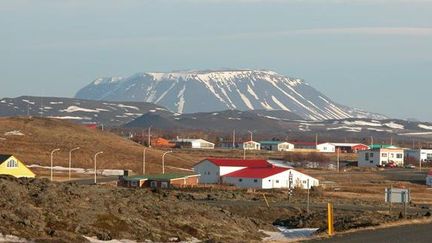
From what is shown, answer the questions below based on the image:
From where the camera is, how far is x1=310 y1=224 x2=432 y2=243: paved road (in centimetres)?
3198

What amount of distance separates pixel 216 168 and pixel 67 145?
3602 cm

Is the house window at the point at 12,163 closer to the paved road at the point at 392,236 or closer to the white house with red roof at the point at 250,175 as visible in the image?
the white house with red roof at the point at 250,175

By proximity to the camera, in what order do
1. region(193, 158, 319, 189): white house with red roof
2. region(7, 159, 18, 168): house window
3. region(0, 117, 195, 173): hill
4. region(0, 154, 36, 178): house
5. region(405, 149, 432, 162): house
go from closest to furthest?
region(0, 154, 36, 178): house, region(7, 159, 18, 168): house window, region(193, 158, 319, 189): white house with red roof, region(0, 117, 195, 173): hill, region(405, 149, 432, 162): house

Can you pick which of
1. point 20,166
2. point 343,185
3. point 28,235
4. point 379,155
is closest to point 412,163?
point 379,155

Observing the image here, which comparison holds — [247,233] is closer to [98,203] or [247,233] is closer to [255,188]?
[98,203]

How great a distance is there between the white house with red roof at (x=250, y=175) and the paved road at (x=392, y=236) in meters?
45.5

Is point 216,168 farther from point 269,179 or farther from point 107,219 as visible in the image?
point 107,219

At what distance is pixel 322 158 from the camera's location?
14812 cm

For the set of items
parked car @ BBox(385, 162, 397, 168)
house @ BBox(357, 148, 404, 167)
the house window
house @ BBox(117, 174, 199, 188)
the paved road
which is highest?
house @ BBox(357, 148, 404, 167)

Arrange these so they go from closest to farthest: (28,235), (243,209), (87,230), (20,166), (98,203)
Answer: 1. (28,235)
2. (87,230)
3. (98,203)
4. (243,209)
5. (20,166)

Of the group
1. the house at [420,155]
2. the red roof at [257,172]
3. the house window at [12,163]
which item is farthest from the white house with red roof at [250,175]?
the house at [420,155]

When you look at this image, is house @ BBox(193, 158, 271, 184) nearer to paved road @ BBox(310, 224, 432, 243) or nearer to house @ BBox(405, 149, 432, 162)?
paved road @ BBox(310, 224, 432, 243)

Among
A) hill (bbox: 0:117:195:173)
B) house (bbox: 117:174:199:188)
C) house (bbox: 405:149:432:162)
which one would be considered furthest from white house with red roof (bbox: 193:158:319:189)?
house (bbox: 405:149:432:162)

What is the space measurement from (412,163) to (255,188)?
74.0 m
